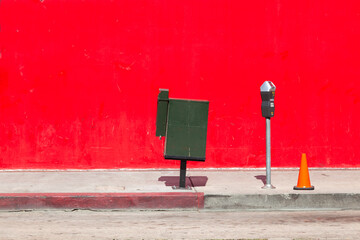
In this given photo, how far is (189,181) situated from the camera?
35.5 ft

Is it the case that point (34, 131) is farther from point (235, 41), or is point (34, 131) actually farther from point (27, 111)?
point (235, 41)

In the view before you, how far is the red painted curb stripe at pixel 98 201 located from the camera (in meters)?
9.18

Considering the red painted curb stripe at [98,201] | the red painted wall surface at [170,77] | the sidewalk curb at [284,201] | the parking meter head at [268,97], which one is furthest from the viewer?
the red painted wall surface at [170,77]

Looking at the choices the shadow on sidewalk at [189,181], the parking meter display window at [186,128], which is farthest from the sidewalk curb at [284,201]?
the shadow on sidewalk at [189,181]

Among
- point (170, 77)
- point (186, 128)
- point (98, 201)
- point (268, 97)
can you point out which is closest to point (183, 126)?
point (186, 128)

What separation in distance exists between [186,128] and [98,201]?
1.64 m

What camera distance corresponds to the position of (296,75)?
487 inches

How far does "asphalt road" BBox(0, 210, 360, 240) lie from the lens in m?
7.41

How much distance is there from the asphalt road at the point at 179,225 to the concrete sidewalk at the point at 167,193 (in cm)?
22

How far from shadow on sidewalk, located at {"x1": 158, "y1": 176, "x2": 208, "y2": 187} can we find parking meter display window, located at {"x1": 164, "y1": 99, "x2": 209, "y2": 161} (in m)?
0.82

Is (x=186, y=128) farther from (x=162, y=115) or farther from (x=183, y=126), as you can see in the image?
(x=162, y=115)

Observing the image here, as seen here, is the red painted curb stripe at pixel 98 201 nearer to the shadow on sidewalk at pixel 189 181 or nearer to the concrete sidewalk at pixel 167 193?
the concrete sidewalk at pixel 167 193

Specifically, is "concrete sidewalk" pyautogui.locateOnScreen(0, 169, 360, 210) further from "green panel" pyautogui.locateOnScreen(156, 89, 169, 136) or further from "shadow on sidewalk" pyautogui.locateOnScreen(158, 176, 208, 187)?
"green panel" pyautogui.locateOnScreen(156, 89, 169, 136)

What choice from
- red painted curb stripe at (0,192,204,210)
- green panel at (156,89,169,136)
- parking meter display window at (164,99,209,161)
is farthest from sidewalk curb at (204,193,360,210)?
green panel at (156,89,169,136)
